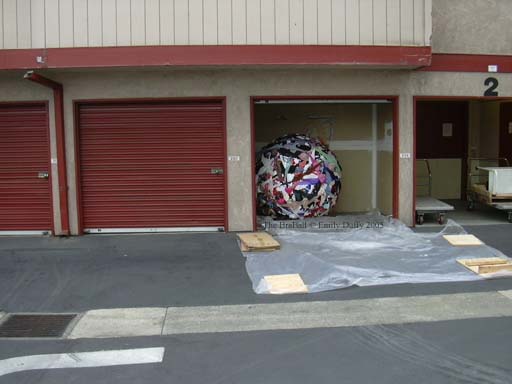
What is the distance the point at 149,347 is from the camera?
543 centimetres

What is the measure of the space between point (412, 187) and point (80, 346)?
23.8ft

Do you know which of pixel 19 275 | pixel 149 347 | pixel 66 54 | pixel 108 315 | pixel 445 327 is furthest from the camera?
pixel 66 54

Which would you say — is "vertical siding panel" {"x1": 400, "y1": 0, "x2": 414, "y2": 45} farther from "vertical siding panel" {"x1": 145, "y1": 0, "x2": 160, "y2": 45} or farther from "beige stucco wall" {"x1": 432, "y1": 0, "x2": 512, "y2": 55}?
"vertical siding panel" {"x1": 145, "y1": 0, "x2": 160, "y2": 45}

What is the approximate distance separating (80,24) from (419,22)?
5894 mm

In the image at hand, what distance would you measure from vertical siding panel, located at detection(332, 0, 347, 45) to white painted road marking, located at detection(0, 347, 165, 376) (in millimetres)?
6536

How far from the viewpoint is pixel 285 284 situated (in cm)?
730

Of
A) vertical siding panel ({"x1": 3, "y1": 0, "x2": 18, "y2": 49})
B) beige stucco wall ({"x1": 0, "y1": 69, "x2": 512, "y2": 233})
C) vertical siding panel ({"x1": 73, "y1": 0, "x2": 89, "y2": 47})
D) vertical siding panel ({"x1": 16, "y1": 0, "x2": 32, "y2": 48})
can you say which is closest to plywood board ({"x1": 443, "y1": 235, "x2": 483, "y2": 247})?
beige stucco wall ({"x1": 0, "y1": 69, "x2": 512, "y2": 233})

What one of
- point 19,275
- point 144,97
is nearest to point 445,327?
point 19,275

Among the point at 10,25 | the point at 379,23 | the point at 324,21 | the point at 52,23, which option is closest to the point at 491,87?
the point at 379,23

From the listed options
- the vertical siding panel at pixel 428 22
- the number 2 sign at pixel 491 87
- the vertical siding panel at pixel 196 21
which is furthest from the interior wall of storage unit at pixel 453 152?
the vertical siding panel at pixel 196 21

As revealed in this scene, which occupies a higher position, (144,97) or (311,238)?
(144,97)

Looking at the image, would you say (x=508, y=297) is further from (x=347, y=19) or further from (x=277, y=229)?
(x=347, y=19)

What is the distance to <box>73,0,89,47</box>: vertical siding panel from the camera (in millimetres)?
9586

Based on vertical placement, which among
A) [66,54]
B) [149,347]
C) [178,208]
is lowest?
[149,347]
